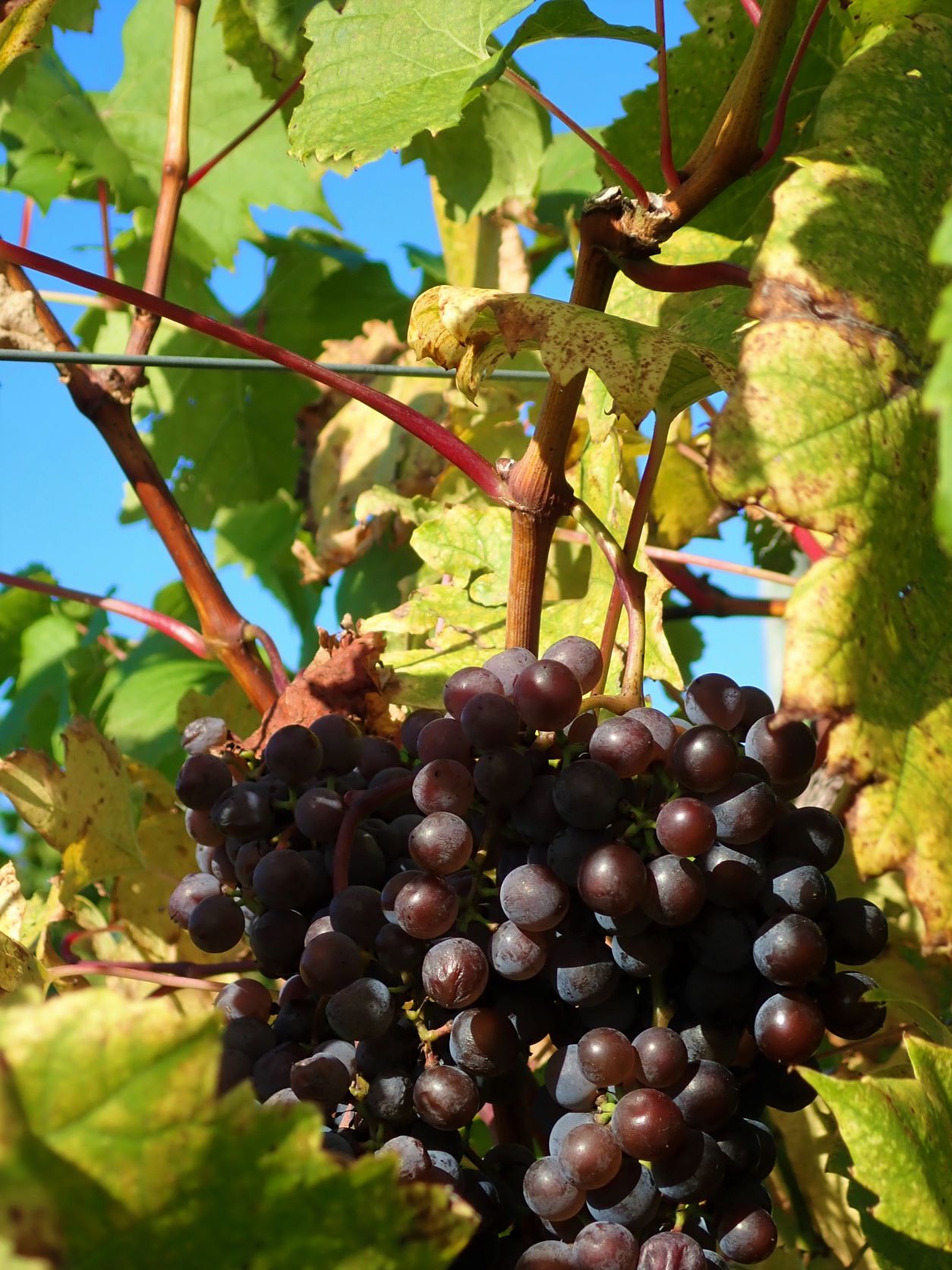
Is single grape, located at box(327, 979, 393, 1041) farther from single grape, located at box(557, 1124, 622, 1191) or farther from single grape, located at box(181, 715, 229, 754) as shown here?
single grape, located at box(181, 715, 229, 754)

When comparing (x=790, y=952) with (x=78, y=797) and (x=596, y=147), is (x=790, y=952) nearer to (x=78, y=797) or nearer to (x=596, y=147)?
(x=596, y=147)

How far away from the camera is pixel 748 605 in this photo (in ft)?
4.87

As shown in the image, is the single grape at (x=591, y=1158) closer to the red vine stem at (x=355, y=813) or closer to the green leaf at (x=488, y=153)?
the red vine stem at (x=355, y=813)

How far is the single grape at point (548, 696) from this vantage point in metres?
0.70

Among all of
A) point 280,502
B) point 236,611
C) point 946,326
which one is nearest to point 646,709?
point 946,326

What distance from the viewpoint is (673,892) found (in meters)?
0.66

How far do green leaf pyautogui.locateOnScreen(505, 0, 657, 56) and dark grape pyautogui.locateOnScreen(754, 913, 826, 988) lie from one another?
2.00 feet

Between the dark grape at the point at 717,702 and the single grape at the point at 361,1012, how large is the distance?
0.83 feet

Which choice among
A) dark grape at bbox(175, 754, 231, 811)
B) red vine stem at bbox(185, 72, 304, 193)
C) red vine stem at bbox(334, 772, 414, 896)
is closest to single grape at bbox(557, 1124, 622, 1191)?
red vine stem at bbox(334, 772, 414, 896)

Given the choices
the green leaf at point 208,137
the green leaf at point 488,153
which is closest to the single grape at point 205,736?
the green leaf at point 488,153

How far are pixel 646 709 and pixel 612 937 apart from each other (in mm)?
138

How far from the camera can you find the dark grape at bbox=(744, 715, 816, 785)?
2.39 ft

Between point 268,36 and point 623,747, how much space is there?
1096 mm

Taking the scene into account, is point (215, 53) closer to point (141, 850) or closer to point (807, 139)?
point (807, 139)
